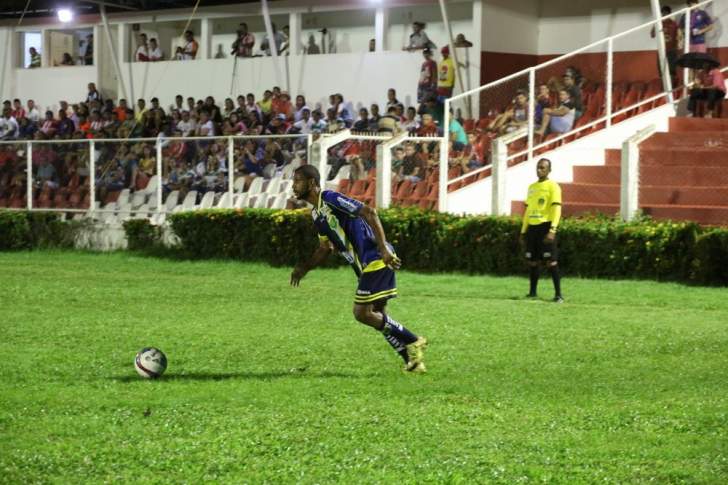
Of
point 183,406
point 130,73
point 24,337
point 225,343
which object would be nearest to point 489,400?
point 183,406

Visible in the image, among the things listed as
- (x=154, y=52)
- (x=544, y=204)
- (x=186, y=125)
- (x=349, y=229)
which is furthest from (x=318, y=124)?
(x=349, y=229)

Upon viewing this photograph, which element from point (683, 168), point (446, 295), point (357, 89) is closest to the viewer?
point (446, 295)

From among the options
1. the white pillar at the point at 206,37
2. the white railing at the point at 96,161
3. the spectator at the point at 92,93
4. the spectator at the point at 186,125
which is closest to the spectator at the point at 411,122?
the white railing at the point at 96,161

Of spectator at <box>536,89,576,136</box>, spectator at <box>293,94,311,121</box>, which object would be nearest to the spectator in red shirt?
spectator at <box>536,89,576,136</box>

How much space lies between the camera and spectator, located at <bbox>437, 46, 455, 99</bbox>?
26.5 metres

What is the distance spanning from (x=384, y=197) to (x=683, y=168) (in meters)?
5.06

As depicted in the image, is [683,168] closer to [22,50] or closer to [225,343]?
[225,343]

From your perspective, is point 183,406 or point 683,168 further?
point 683,168

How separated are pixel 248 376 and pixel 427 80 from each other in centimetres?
1778

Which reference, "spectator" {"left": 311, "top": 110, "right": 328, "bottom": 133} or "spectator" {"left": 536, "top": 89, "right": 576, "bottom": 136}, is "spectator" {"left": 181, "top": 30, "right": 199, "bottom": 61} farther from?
"spectator" {"left": 536, "top": 89, "right": 576, "bottom": 136}

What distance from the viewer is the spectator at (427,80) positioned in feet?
87.6

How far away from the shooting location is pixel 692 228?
17781 mm

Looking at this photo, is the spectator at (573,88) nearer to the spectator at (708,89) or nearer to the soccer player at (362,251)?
the spectator at (708,89)

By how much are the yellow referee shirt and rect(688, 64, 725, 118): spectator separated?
7777 mm
